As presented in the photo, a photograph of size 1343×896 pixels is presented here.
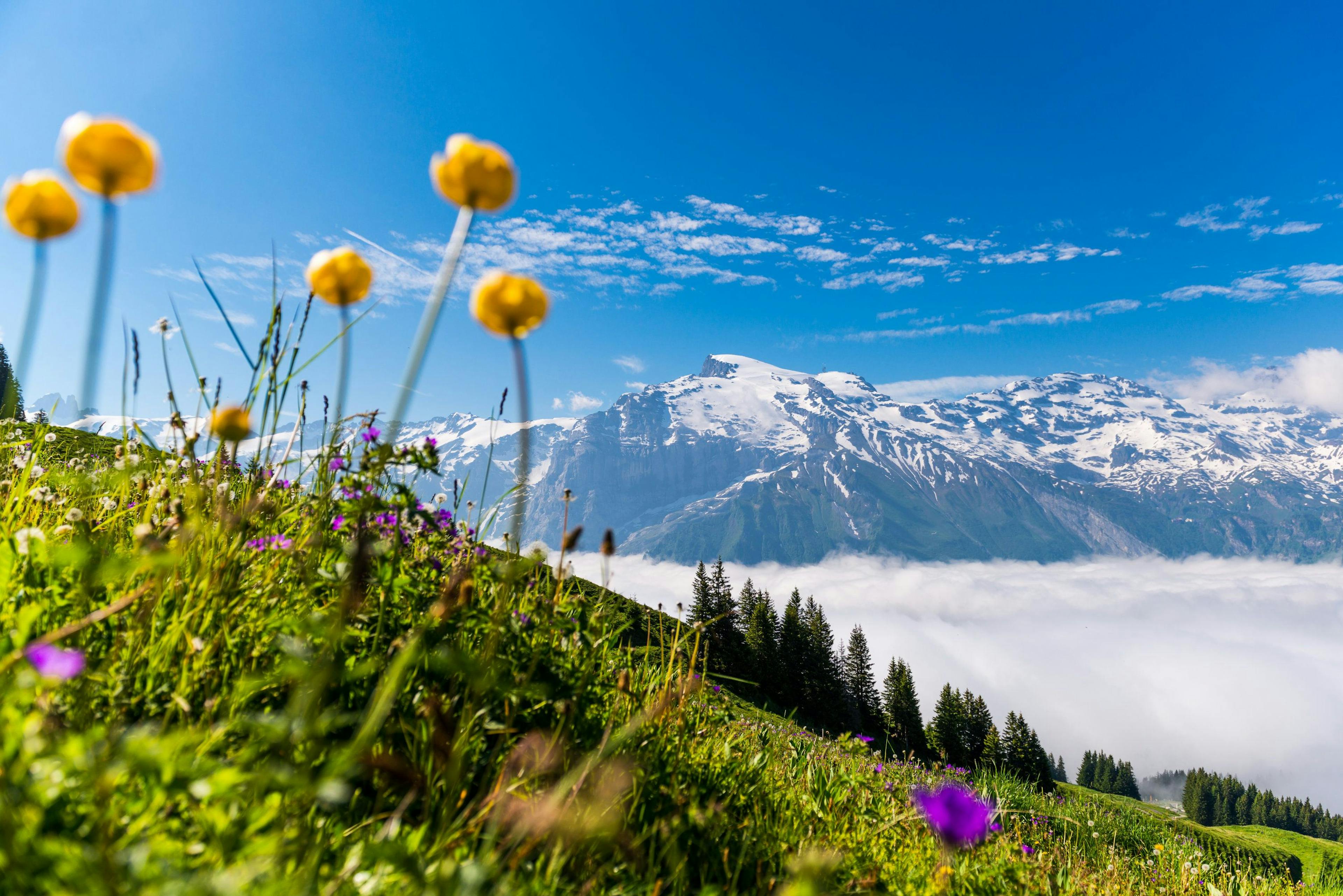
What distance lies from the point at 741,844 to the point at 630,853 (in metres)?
0.57

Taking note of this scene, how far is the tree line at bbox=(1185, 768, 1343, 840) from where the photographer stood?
11344 cm

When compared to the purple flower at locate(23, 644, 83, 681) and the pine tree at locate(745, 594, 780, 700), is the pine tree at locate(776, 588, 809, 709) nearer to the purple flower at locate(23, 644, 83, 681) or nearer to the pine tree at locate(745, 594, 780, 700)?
the pine tree at locate(745, 594, 780, 700)

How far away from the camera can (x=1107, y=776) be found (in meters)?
130

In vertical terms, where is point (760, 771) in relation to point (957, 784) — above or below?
above

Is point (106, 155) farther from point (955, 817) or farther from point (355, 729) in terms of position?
point (955, 817)

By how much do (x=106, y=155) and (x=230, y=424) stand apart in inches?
29.1

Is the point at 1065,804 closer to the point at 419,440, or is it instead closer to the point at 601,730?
the point at 601,730

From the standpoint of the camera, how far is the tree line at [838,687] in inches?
1850

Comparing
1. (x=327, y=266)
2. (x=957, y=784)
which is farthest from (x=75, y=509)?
(x=957, y=784)

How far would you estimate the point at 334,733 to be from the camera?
225 centimetres

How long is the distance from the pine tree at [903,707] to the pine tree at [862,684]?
121 cm

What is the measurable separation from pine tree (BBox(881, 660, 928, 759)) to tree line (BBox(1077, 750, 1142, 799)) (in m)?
90.0

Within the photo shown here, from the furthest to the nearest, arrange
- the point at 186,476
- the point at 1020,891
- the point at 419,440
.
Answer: the point at 186,476 → the point at 419,440 → the point at 1020,891

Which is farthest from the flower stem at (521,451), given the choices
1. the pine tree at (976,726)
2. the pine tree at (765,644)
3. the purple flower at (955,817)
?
the pine tree at (976,726)
